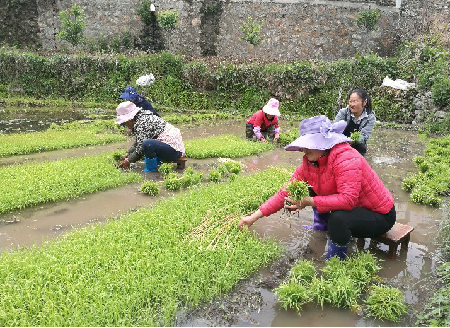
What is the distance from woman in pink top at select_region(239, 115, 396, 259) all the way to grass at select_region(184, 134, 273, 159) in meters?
4.77

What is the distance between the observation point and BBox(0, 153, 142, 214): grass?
6.27 metres

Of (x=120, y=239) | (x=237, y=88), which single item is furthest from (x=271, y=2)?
(x=120, y=239)

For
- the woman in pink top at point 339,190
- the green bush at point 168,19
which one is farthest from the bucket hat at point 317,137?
the green bush at point 168,19

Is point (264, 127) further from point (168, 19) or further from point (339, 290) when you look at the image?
point (168, 19)

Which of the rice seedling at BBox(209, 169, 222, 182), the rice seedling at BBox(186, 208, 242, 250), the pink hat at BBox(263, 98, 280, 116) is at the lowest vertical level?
the rice seedling at BBox(209, 169, 222, 182)

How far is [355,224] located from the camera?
4.39 metres

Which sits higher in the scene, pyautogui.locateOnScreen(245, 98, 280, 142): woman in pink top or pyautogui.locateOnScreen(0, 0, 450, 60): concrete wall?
pyautogui.locateOnScreen(0, 0, 450, 60): concrete wall

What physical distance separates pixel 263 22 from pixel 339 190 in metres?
19.4

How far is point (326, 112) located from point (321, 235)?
12.1 metres

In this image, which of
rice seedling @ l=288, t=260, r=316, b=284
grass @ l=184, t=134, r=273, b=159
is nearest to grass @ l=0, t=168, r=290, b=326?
rice seedling @ l=288, t=260, r=316, b=284

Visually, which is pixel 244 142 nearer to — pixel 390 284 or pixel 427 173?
pixel 427 173

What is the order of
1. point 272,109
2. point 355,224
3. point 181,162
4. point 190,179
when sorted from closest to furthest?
point 355,224, point 190,179, point 181,162, point 272,109

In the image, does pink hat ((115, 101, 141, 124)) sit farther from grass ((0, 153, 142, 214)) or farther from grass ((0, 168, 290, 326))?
grass ((0, 168, 290, 326))

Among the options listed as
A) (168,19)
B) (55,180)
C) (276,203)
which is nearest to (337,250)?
(276,203)
